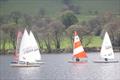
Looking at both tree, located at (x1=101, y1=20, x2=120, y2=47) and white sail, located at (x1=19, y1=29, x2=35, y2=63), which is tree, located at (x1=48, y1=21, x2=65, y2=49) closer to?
tree, located at (x1=101, y1=20, x2=120, y2=47)

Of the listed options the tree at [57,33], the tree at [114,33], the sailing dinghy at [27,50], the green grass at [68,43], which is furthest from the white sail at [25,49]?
the tree at [114,33]

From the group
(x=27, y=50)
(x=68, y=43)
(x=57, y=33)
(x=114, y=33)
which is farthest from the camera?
(x=68, y=43)

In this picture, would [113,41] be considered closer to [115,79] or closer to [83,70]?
[83,70]

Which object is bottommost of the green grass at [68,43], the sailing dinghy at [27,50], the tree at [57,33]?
the sailing dinghy at [27,50]

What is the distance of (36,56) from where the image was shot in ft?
345

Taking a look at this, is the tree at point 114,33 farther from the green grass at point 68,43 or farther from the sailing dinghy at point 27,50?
the sailing dinghy at point 27,50

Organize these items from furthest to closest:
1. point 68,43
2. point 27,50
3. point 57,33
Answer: point 68,43 < point 57,33 < point 27,50

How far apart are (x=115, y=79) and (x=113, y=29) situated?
4001 inches

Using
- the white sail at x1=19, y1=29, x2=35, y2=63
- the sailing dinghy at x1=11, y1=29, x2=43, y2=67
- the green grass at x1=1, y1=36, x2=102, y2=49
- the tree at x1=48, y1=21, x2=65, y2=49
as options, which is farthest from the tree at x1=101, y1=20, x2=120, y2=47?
the white sail at x1=19, y1=29, x2=35, y2=63

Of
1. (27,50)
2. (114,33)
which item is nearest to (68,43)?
(114,33)

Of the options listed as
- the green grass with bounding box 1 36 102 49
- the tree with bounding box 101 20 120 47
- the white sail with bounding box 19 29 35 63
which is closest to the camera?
the white sail with bounding box 19 29 35 63

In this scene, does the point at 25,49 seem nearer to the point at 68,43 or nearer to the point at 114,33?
the point at 114,33

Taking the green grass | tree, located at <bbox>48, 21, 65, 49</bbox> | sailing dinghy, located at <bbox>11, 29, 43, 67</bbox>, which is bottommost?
sailing dinghy, located at <bbox>11, 29, 43, 67</bbox>

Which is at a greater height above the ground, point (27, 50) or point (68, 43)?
point (68, 43)
